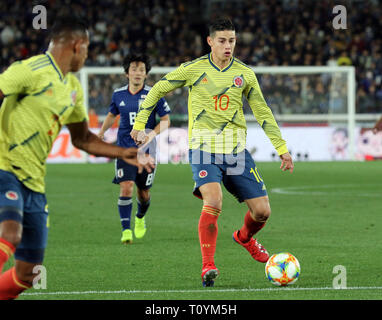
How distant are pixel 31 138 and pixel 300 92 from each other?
887 inches

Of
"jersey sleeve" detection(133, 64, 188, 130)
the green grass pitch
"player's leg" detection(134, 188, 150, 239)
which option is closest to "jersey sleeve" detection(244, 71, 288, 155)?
"jersey sleeve" detection(133, 64, 188, 130)

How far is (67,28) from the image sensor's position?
585 centimetres

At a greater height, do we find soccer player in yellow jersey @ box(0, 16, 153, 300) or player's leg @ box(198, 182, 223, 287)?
soccer player in yellow jersey @ box(0, 16, 153, 300)

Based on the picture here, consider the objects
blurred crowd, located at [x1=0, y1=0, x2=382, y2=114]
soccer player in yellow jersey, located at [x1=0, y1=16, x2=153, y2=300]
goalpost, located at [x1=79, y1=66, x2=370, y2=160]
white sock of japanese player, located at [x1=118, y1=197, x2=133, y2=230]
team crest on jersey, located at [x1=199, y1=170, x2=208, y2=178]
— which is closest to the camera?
soccer player in yellow jersey, located at [x1=0, y1=16, x2=153, y2=300]

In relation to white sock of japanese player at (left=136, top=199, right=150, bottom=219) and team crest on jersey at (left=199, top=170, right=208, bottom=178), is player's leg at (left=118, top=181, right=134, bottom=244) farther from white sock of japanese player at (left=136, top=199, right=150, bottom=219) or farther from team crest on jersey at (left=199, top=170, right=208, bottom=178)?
team crest on jersey at (left=199, top=170, right=208, bottom=178)

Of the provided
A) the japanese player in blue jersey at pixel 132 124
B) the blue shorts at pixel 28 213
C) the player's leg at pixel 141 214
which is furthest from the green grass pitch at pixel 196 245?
the blue shorts at pixel 28 213

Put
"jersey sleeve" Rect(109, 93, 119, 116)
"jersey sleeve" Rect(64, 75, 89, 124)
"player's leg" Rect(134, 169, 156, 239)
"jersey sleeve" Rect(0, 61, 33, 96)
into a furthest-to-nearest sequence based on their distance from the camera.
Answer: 1. "jersey sleeve" Rect(109, 93, 119, 116)
2. "player's leg" Rect(134, 169, 156, 239)
3. "jersey sleeve" Rect(64, 75, 89, 124)
4. "jersey sleeve" Rect(0, 61, 33, 96)

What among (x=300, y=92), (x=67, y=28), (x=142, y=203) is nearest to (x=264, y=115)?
(x=67, y=28)

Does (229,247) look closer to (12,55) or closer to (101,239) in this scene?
(101,239)

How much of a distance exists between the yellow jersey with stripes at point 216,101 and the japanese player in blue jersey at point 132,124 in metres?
2.82

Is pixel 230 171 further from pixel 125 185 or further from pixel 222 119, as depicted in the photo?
pixel 125 185

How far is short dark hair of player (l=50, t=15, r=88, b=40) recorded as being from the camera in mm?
5840
